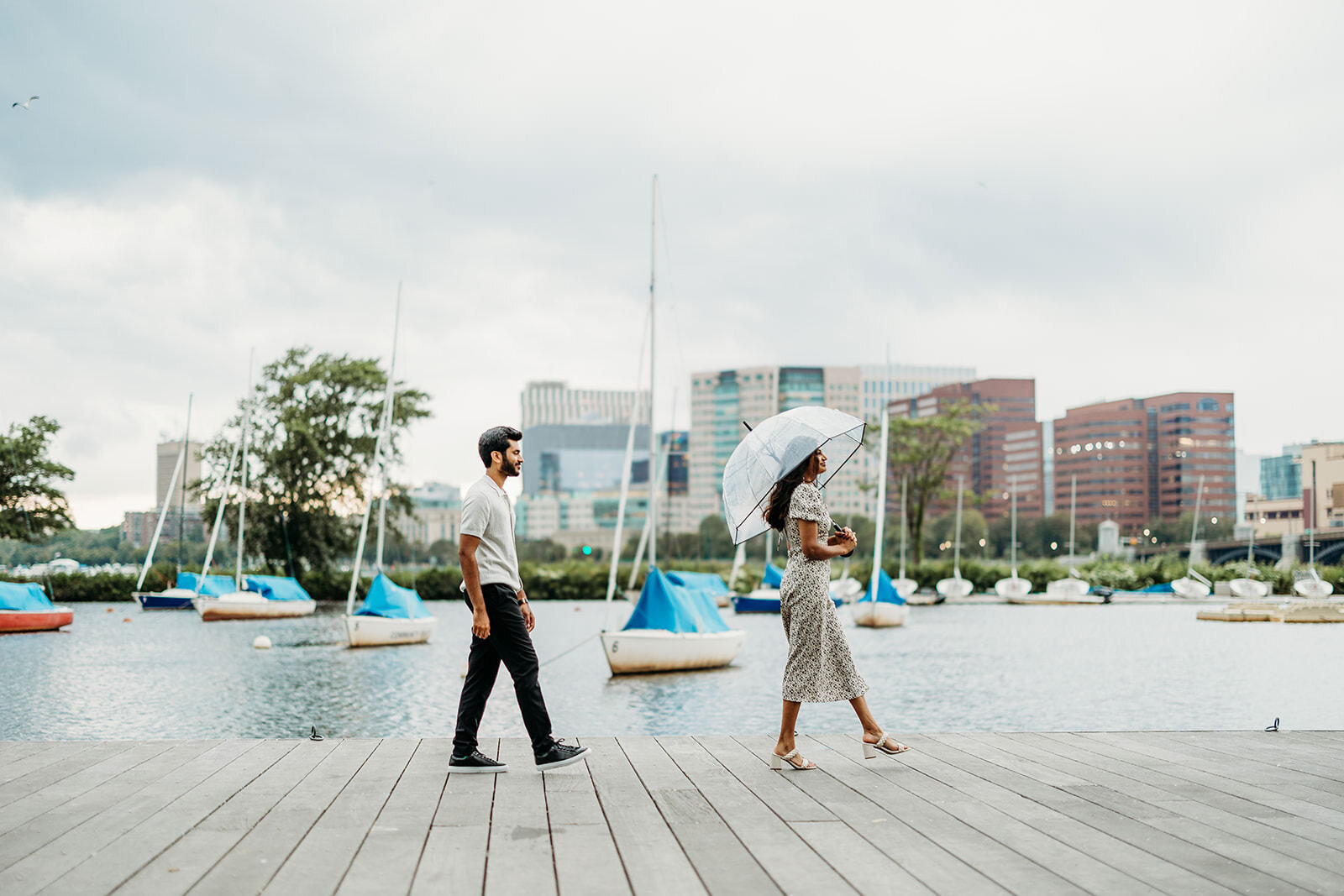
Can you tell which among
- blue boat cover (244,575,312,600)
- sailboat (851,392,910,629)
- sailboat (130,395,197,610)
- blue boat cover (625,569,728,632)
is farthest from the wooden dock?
sailboat (130,395,197,610)

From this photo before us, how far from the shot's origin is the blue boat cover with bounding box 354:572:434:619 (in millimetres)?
29531

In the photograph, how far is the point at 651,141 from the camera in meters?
59.6

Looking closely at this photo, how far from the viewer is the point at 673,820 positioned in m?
4.62

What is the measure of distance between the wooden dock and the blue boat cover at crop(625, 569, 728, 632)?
14.6 m

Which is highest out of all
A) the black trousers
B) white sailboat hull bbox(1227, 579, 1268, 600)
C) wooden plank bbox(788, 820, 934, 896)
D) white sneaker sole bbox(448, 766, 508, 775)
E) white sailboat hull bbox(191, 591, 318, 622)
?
the black trousers

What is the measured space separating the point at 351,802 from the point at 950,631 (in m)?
32.7

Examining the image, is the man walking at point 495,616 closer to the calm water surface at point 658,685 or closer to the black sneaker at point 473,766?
the black sneaker at point 473,766

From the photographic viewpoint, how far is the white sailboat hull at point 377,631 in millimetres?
28609

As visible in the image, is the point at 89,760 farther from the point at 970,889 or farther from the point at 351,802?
the point at 970,889

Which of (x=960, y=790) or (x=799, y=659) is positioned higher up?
(x=799, y=659)

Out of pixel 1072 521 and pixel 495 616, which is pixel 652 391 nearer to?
pixel 495 616

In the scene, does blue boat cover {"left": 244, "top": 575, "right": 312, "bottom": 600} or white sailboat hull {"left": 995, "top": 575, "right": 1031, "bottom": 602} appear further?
white sailboat hull {"left": 995, "top": 575, "right": 1031, "bottom": 602}

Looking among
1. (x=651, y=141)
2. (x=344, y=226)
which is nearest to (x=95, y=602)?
(x=344, y=226)

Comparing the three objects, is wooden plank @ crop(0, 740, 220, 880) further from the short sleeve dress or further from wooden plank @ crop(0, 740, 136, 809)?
the short sleeve dress
